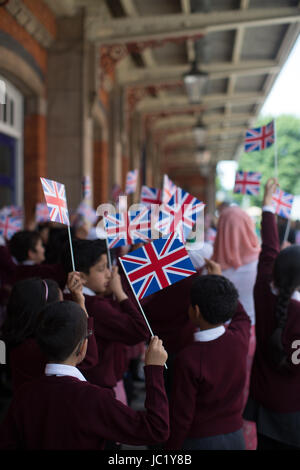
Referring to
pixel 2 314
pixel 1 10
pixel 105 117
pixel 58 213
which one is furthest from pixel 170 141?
pixel 58 213

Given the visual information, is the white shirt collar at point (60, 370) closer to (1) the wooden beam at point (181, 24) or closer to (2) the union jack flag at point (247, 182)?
(2) the union jack flag at point (247, 182)

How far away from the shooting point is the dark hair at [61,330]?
62.0 inches

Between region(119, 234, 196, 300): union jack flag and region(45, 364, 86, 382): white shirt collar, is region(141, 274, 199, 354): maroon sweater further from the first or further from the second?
region(45, 364, 86, 382): white shirt collar

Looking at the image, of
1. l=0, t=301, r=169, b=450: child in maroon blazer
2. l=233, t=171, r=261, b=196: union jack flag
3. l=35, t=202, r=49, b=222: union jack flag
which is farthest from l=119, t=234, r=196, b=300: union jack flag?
l=35, t=202, r=49, b=222: union jack flag

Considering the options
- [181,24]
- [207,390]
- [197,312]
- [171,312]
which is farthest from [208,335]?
[181,24]

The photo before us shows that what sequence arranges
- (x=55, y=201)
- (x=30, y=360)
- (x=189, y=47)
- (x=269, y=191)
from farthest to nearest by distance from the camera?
(x=189, y=47) → (x=269, y=191) → (x=55, y=201) → (x=30, y=360)

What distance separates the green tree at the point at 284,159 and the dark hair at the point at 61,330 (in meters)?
40.0

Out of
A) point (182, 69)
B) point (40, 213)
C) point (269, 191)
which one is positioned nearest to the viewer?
point (269, 191)

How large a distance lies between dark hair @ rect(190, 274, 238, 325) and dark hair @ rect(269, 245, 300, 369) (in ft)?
0.76

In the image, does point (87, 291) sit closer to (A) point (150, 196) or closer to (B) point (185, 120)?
(A) point (150, 196)

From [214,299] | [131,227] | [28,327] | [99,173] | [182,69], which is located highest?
[182,69]

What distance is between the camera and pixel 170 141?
21906 mm

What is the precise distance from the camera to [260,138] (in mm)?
4121

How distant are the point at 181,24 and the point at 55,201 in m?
6.73
